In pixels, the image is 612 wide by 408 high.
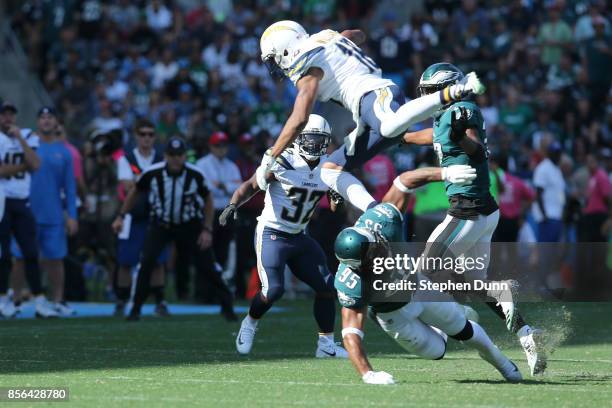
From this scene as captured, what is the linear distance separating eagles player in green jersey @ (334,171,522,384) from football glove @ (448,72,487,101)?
86 cm

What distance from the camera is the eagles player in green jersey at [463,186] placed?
942 centimetres

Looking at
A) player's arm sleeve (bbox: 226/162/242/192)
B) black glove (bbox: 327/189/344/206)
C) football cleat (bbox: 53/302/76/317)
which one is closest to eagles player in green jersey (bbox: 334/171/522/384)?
black glove (bbox: 327/189/344/206)

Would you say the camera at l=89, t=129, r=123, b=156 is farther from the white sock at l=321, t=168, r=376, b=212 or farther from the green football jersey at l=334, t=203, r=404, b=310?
the green football jersey at l=334, t=203, r=404, b=310

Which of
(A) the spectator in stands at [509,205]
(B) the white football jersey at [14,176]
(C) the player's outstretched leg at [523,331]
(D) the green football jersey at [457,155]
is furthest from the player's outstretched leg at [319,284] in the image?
(A) the spectator in stands at [509,205]

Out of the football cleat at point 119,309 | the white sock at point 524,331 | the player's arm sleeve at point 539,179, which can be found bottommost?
→ the football cleat at point 119,309

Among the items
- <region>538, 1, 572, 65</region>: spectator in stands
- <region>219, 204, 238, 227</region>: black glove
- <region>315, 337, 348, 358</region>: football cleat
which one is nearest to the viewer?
<region>219, 204, 238, 227</region>: black glove

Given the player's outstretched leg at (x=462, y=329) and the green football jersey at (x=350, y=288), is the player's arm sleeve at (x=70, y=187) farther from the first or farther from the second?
the player's outstretched leg at (x=462, y=329)

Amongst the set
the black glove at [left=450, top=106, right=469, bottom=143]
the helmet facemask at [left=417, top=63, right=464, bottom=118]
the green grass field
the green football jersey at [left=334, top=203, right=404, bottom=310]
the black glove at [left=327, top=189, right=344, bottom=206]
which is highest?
the helmet facemask at [left=417, top=63, right=464, bottom=118]

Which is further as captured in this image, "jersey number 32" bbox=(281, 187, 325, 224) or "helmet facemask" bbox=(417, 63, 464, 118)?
"jersey number 32" bbox=(281, 187, 325, 224)

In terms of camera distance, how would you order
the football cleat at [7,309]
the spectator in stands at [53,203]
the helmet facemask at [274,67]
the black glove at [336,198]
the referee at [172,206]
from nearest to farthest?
the helmet facemask at [274,67], the black glove at [336,198], the referee at [172,206], the football cleat at [7,309], the spectator in stands at [53,203]

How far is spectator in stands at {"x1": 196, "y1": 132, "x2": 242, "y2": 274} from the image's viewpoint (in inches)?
658

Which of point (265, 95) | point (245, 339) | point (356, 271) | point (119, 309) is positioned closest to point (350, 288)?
point (356, 271)

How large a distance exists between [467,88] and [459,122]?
0.63 metres

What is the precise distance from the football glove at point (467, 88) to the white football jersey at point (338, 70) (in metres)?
0.87
